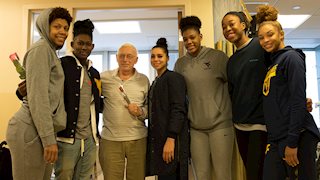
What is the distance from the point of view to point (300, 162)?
131 centimetres

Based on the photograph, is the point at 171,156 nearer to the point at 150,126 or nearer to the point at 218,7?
the point at 150,126

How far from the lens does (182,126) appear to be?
180 cm

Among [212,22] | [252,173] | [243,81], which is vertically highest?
[212,22]

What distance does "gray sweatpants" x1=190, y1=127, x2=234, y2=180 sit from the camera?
1.78 metres

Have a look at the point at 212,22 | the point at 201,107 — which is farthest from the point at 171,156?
the point at 212,22

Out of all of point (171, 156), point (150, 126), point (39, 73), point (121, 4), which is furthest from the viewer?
point (121, 4)

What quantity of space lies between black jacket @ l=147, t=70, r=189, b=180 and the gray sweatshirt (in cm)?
7

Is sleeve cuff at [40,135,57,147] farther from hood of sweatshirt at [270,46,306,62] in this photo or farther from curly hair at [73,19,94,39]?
hood of sweatshirt at [270,46,306,62]

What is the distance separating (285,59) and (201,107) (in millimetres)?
636

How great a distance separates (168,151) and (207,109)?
376 mm

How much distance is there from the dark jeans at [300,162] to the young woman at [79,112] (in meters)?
1.03

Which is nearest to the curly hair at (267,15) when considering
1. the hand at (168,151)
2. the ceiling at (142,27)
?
the hand at (168,151)

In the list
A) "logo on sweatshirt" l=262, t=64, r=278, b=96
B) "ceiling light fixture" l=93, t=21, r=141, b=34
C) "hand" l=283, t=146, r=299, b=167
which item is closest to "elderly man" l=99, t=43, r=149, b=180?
"logo on sweatshirt" l=262, t=64, r=278, b=96

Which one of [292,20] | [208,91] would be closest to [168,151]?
[208,91]
